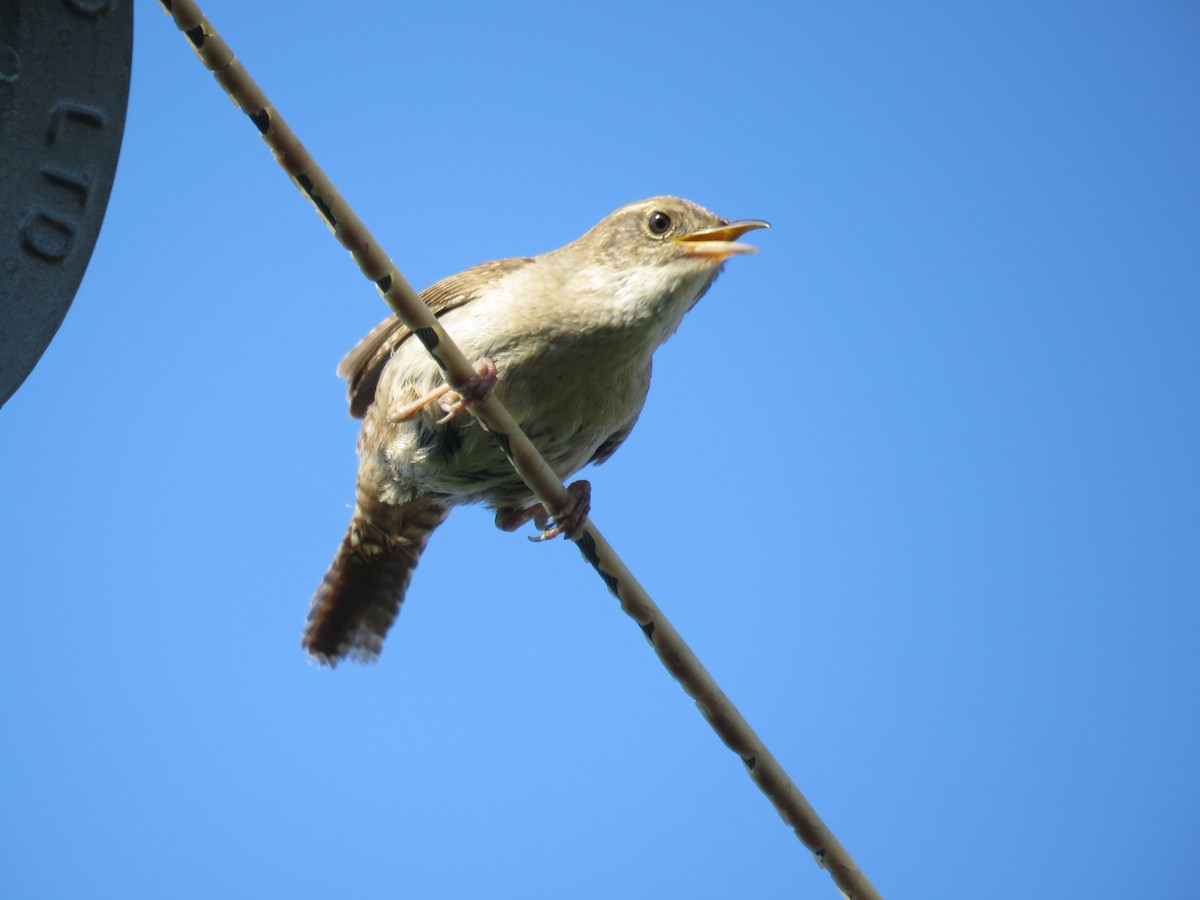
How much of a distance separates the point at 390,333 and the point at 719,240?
127 cm

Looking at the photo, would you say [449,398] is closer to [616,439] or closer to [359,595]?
[616,439]

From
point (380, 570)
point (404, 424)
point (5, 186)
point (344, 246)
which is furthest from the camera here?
point (380, 570)

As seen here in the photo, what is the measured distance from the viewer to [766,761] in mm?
2816

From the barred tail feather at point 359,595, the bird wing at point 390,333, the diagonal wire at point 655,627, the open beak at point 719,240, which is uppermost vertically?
the bird wing at point 390,333

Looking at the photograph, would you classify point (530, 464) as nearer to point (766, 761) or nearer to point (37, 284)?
point (766, 761)


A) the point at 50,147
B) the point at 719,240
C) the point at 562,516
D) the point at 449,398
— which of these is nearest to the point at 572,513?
the point at 562,516

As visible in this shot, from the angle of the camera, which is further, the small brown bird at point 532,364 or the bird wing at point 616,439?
the bird wing at point 616,439

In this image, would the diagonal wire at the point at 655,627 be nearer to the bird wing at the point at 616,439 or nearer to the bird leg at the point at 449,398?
the bird leg at the point at 449,398

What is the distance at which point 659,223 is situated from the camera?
3994mm

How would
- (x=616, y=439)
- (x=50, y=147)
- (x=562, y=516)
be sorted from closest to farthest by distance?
(x=50, y=147), (x=562, y=516), (x=616, y=439)

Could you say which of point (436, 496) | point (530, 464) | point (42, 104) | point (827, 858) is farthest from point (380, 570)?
point (42, 104)

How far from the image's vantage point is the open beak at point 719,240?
12.0 ft

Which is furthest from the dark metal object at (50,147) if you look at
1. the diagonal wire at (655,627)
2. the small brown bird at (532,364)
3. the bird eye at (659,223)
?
the bird eye at (659,223)

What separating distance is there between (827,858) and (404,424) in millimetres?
2010
